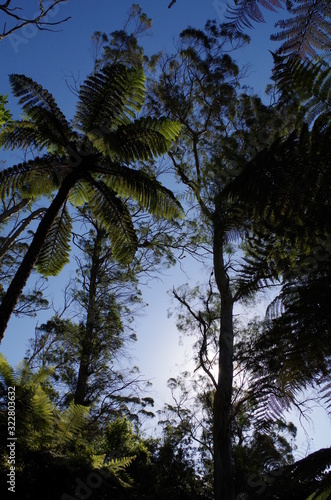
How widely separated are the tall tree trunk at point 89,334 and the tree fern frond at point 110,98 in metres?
7.86

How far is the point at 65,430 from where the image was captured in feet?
17.3

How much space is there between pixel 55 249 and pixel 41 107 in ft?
7.41

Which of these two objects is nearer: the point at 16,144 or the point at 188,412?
the point at 16,144

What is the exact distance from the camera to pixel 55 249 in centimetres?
601

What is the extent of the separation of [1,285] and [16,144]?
997 centimetres

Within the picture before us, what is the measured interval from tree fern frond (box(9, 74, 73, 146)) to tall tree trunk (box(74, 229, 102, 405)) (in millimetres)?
7744

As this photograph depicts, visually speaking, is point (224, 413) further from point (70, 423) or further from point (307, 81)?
point (307, 81)

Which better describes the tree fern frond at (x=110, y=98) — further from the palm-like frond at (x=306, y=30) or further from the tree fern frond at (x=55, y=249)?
the palm-like frond at (x=306, y=30)

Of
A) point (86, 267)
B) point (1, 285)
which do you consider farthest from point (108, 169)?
point (1, 285)

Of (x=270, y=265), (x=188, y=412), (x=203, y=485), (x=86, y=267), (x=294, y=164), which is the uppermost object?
(x=86, y=267)

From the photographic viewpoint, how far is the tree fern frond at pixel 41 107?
18.7 feet

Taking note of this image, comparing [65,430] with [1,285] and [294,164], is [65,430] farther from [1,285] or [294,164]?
[1,285]

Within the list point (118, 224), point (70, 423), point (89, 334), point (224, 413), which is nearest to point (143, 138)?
point (118, 224)

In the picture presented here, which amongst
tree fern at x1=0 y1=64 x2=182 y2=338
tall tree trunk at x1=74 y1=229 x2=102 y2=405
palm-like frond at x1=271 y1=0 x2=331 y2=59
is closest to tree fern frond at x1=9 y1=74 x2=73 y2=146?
tree fern at x1=0 y1=64 x2=182 y2=338
